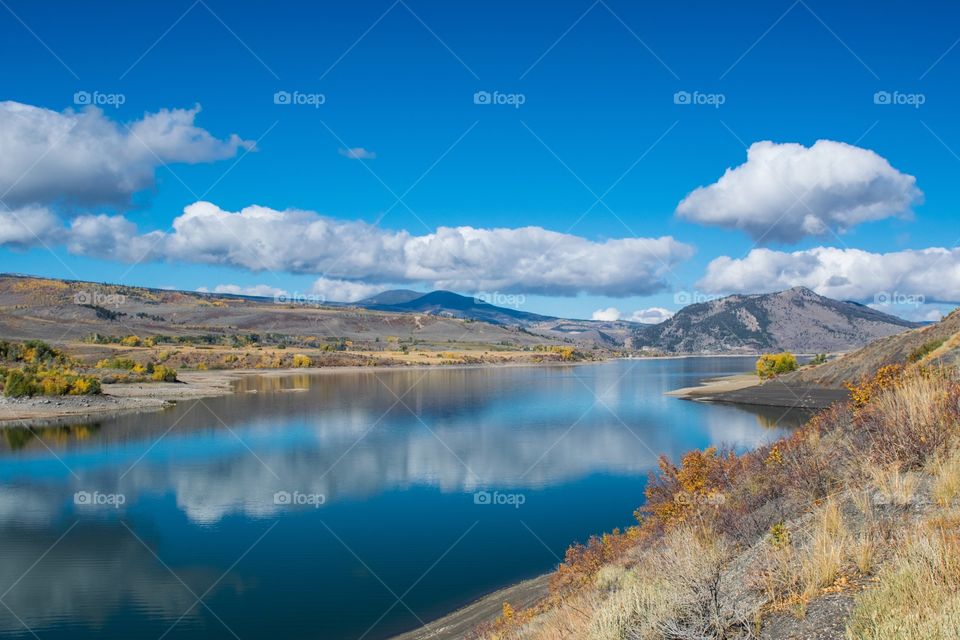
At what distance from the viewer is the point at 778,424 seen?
149 ft

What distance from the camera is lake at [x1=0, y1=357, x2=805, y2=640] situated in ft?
51.2

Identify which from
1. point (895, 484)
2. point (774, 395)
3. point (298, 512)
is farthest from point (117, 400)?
point (895, 484)

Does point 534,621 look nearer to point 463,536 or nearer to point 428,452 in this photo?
point 463,536

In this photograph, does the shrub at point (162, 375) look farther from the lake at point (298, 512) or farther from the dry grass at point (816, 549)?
the dry grass at point (816, 549)

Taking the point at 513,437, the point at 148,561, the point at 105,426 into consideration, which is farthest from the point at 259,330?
the point at 148,561

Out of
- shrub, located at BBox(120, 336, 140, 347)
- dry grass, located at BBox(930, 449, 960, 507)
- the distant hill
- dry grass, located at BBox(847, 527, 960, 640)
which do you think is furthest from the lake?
shrub, located at BBox(120, 336, 140, 347)

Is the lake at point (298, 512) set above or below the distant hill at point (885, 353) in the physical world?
below

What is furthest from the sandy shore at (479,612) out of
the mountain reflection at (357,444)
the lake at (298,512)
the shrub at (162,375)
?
the shrub at (162,375)

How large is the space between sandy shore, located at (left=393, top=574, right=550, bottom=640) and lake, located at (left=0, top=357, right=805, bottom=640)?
721mm

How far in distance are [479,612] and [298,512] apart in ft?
37.2

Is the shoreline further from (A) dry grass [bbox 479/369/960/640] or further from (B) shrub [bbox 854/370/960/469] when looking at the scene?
(B) shrub [bbox 854/370/960/469]

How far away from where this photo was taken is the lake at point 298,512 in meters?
15.6

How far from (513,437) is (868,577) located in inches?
1408

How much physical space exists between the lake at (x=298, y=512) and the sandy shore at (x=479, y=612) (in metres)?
0.72
